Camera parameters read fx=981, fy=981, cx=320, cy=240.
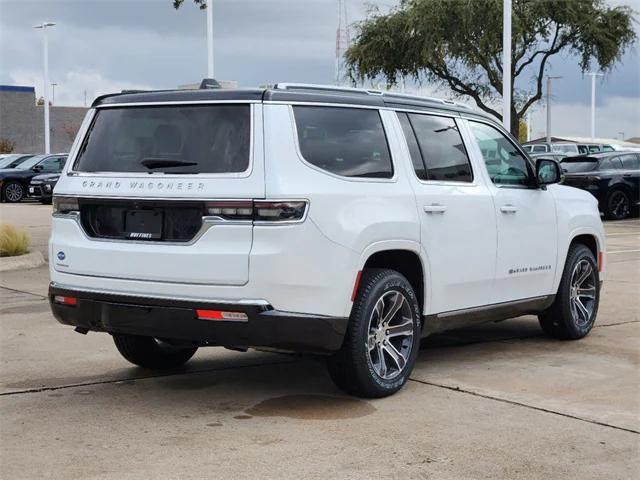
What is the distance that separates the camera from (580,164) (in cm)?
2403

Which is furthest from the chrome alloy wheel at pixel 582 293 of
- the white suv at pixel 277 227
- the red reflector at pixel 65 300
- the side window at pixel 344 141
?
the red reflector at pixel 65 300

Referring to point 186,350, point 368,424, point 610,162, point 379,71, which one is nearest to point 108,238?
point 186,350

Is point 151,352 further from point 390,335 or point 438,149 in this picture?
point 438,149

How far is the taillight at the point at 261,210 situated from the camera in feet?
17.8

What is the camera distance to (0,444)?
5.17m

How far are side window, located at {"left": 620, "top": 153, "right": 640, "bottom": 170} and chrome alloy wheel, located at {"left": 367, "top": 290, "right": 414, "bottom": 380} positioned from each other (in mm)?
18996

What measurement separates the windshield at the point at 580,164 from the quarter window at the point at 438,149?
1720cm

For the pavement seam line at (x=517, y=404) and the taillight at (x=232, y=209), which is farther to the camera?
the pavement seam line at (x=517, y=404)

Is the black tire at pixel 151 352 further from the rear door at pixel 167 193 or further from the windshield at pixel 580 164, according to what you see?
the windshield at pixel 580 164

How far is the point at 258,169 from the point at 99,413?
174 cm

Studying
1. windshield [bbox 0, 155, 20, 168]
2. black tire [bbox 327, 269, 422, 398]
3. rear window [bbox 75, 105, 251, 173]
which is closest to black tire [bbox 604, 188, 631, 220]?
black tire [bbox 327, 269, 422, 398]

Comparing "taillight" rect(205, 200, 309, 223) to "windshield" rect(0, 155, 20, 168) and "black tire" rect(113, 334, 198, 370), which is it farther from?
"windshield" rect(0, 155, 20, 168)

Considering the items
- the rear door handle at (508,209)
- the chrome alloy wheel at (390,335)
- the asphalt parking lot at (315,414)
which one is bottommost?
the asphalt parking lot at (315,414)

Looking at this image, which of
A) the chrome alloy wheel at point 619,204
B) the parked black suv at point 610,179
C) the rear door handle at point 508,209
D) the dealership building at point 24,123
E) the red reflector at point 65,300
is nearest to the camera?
the red reflector at point 65,300
